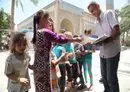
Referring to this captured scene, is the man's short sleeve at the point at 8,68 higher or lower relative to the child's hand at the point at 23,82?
higher

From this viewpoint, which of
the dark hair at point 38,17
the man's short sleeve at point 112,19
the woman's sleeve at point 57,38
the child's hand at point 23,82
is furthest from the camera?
the man's short sleeve at point 112,19

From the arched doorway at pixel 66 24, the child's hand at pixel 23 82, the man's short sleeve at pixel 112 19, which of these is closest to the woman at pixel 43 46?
the child's hand at pixel 23 82

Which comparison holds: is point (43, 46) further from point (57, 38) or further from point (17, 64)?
point (17, 64)

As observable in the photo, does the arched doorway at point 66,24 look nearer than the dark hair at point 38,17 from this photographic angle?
No

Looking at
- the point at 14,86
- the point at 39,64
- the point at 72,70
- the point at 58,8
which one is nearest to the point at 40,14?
the point at 39,64

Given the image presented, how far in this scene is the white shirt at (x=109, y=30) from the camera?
537cm

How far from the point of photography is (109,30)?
5398mm

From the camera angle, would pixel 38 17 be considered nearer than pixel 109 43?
Yes

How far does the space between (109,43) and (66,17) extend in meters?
46.5

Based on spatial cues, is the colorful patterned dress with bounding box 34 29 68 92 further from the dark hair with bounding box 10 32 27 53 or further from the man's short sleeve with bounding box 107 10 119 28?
the man's short sleeve with bounding box 107 10 119 28

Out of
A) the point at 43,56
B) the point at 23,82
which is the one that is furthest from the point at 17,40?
the point at 23,82

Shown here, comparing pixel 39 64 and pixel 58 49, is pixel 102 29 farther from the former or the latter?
pixel 39 64

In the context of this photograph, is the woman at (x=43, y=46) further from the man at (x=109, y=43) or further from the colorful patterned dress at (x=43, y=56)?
the man at (x=109, y=43)

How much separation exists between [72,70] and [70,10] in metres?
43.9
